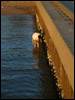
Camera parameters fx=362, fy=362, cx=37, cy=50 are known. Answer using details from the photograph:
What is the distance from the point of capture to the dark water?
1977 cm

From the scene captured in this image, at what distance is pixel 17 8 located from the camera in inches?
2345

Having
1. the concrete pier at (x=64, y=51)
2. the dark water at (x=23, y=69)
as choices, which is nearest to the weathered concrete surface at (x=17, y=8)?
the dark water at (x=23, y=69)

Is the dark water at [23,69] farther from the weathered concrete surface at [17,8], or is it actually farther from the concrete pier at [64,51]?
the weathered concrete surface at [17,8]

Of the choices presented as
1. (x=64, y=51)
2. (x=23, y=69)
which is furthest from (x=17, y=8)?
(x=64, y=51)

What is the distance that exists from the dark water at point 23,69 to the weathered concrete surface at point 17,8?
50.9ft

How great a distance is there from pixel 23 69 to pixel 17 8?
3583 centimetres

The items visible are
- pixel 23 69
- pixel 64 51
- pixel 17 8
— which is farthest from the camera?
pixel 17 8

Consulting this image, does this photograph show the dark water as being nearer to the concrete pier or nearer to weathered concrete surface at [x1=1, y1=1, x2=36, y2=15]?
the concrete pier

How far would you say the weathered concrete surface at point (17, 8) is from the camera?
55.8 m

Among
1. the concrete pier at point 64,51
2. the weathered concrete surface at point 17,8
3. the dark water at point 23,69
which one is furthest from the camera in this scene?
the weathered concrete surface at point 17,8

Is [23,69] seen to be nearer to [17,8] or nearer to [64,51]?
[64,51]

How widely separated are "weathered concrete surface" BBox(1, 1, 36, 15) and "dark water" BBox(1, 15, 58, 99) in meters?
15.5

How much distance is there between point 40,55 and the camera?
94.4 feet

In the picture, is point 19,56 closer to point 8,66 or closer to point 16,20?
point 8,66
